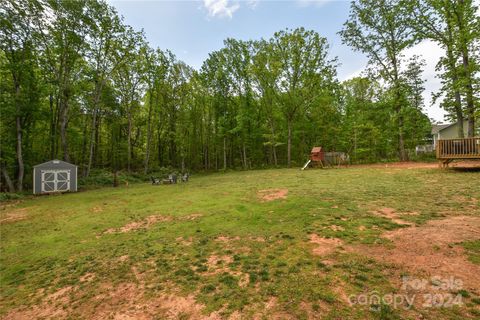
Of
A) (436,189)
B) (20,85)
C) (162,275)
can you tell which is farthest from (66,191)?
(436,189)

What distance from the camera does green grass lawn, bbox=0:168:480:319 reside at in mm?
2926

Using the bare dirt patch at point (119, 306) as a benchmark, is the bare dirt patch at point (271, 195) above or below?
above

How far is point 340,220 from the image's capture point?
5.36m

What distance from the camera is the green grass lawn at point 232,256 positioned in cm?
293

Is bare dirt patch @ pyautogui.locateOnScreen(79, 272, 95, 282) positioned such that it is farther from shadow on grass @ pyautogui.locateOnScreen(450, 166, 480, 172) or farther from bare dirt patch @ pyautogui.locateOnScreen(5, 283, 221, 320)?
shadow on grass @ pyautogui.locateOnScreen(450, 166, 480, 172)

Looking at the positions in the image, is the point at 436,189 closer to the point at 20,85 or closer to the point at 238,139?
the point at 238,139

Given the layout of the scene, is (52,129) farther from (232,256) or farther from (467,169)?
(467,169)

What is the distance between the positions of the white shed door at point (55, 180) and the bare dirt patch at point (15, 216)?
18.0 feet

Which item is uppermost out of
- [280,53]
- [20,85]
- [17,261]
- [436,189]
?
[280,53]

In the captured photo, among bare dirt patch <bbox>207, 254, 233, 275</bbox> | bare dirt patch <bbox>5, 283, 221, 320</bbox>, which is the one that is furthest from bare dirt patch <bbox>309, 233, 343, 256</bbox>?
bare dirt patch <bbox>5, 283, 221, 320</bbox>

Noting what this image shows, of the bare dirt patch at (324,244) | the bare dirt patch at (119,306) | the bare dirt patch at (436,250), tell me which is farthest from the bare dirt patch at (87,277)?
the bare dirt patch at (436,250)

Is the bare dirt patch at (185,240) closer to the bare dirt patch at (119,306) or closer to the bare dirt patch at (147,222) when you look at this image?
the bare dirt patch at (147,222)

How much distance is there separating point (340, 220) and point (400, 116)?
1940 cm

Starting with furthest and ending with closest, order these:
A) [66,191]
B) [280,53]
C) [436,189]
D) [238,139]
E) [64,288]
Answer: [238,139] < [280,53] < [66,191] < [436,189] < [64,288]
